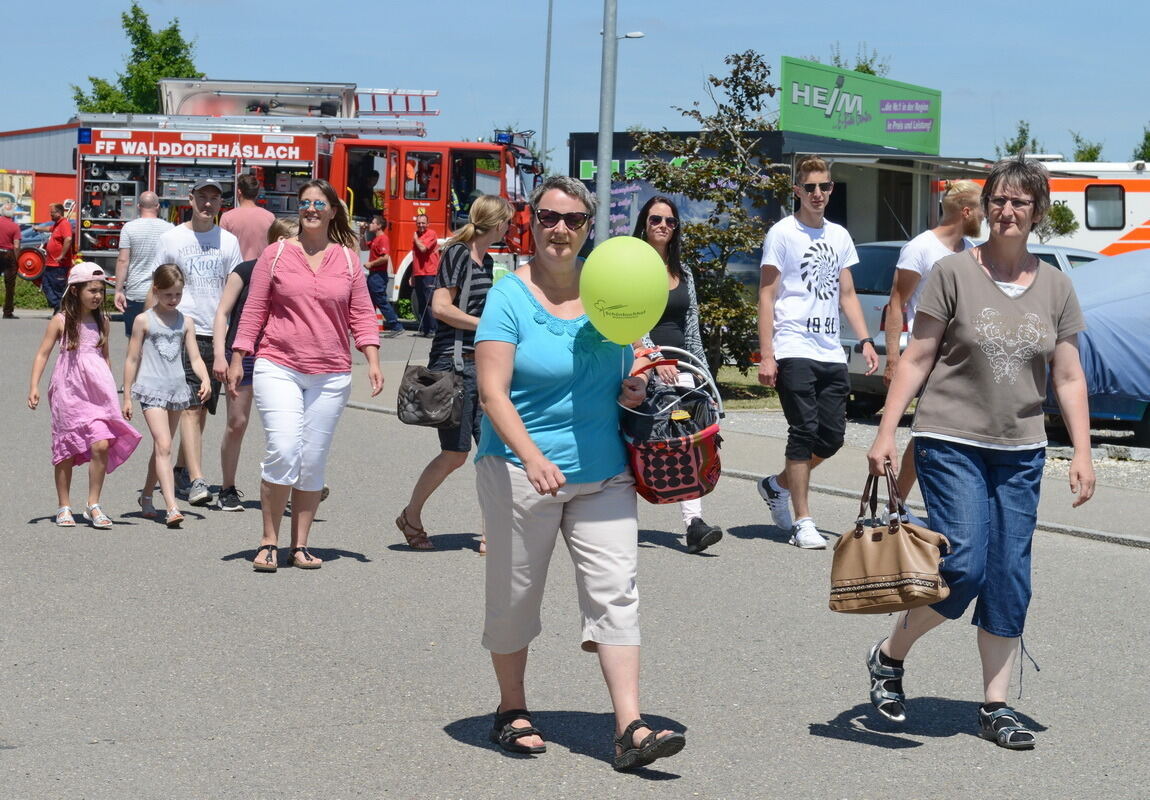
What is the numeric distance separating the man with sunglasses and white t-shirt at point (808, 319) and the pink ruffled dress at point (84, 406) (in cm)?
369

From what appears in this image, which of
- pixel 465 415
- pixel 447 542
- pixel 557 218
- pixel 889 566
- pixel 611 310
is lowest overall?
pixel 447 542

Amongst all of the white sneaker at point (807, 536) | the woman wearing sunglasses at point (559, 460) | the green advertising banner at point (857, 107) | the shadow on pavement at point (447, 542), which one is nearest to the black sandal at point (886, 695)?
the woman wearing sunglasses at point (559, 460)

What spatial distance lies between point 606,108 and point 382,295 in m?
6.59

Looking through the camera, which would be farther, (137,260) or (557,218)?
(137,260)

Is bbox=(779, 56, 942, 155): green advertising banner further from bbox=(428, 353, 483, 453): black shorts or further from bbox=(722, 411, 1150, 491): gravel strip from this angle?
bbox=(428, 353, 483, 453): black shorts

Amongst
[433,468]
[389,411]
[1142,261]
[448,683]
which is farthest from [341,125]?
[448,683]

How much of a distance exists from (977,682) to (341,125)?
68.4ft

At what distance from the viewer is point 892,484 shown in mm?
4922

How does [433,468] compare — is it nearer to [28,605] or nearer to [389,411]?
[28,605]

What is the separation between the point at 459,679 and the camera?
5.69 meters

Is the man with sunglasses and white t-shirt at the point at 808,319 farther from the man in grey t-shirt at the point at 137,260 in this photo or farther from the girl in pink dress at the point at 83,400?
the man in grey t-shirt at the point at 137,260

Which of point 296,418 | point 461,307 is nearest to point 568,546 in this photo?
point 296,418

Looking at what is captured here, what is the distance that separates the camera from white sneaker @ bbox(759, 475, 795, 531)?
28.6 ft

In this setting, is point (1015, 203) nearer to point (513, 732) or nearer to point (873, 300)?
point (513, 732)
